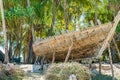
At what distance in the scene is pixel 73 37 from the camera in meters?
12.6

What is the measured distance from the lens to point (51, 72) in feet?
35.8

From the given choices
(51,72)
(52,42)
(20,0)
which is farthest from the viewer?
(20,0)

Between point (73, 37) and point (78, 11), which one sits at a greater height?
point (78, 11)

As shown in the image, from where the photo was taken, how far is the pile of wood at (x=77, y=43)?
12.5m

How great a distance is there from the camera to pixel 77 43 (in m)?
12.9

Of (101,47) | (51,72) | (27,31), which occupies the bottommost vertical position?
(51,72)

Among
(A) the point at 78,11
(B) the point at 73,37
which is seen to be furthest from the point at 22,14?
(A) the point at 78,11

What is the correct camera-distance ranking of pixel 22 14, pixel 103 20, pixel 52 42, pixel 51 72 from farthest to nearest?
pixel 103 20, pixel 22 14, pixel 52 42, pixel 51 72

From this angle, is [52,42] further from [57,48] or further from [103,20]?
[103,20]

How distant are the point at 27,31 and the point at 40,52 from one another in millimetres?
10506

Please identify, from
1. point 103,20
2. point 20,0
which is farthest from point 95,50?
point 103,20

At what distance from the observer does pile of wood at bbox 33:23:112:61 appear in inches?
494

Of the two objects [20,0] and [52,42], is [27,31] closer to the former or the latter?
[20,0]

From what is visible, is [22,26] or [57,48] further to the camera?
[22,26]
